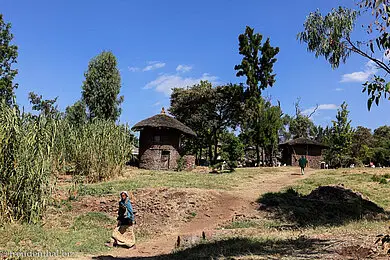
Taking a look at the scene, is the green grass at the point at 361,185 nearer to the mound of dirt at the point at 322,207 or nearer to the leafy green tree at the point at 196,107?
the mound of dirt at the point at 322,207

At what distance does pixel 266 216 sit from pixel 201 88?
92.3 ft

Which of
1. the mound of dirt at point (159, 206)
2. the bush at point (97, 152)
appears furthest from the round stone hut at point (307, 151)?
the mound of dirt at point (159, 206)

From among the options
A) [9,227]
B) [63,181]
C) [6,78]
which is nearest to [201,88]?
[6,78]

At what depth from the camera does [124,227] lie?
356 inches

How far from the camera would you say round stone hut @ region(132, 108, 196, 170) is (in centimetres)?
2938

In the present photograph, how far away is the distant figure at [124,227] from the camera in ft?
29.2

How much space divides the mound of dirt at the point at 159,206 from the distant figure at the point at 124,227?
1.73 m

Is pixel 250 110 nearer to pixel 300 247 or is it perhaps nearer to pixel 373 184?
pixel 373 184

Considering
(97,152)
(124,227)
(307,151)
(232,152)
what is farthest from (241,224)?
(307,151)

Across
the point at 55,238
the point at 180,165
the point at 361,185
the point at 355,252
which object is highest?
the point at 180,165

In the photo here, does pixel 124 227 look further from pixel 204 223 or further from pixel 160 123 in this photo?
pixel 160 123

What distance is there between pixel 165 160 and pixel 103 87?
29.7 feet

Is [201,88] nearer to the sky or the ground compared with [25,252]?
nearer to the sky

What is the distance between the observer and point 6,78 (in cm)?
3131
